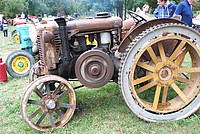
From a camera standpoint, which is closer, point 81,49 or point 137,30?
point 137,30

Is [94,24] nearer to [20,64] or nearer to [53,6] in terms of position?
[20,64]

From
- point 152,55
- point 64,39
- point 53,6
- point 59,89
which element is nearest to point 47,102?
point 59,89

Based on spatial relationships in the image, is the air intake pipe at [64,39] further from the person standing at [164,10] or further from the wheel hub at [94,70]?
the person standing at [164,10]

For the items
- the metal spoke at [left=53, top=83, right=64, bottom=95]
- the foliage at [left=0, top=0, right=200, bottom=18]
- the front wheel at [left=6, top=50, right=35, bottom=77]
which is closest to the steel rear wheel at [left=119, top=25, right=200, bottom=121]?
the metal spoke at [left=53, top=83, right=64, bottom=95]

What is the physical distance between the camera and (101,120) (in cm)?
364

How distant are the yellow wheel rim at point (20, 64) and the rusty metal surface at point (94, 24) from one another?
10.9 ft

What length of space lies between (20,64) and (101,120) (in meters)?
3.63

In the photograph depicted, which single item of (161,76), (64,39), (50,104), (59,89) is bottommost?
(50,104)

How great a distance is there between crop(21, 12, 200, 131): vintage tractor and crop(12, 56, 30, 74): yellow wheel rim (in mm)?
3017

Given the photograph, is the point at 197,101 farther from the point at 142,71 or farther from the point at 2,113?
the point at 2,113

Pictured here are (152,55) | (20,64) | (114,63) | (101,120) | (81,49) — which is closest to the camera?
(152,55)

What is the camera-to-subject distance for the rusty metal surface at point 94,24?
3.66 metres

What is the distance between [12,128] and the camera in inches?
141

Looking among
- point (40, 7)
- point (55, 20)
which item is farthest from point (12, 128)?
point (40, 7)
